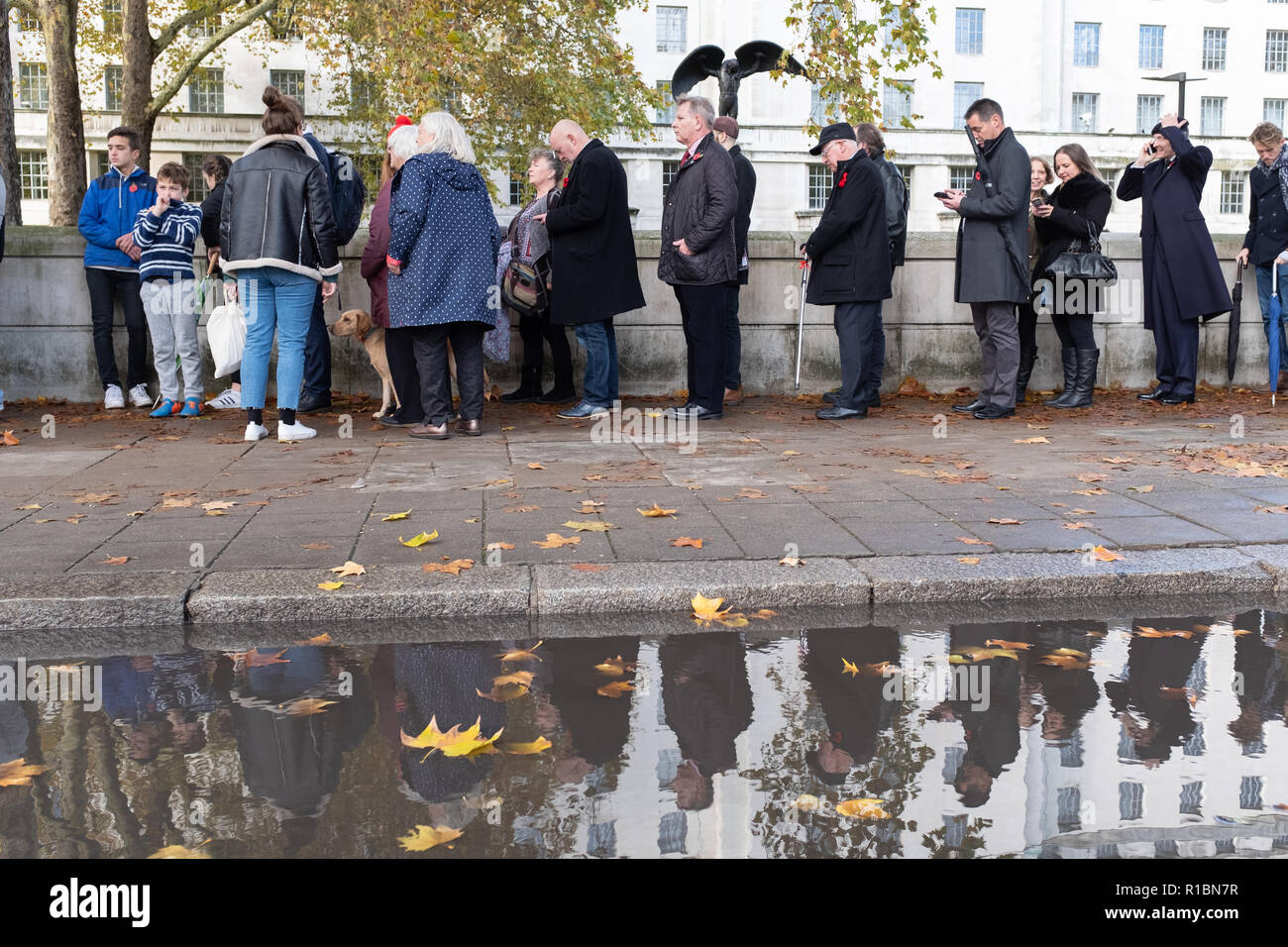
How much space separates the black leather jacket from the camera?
8.19 metres

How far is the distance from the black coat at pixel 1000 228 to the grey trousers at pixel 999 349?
0.17 m

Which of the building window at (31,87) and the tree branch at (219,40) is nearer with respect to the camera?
the tree branch at (219,40)

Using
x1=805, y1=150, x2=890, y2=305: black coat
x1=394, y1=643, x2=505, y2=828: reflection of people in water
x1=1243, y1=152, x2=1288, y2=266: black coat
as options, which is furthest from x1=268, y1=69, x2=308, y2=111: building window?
x1=394, y1=643, x2=505, y2=828: reflection of people in water

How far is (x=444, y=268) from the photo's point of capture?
27.6 ft

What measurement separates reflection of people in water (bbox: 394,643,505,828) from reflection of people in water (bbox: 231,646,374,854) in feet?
0.47

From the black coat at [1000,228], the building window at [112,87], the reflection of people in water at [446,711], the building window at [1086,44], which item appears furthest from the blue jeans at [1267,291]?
the building window at [1086,44]

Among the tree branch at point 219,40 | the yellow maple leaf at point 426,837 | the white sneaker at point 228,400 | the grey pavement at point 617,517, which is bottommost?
the yellow maple leaf at point 426,837

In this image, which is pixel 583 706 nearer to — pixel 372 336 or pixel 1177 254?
pixel 372 336

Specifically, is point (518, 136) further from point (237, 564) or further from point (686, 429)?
point (237, 564)

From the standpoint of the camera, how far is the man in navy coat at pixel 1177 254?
1059cm

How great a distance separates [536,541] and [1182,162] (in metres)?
7.61

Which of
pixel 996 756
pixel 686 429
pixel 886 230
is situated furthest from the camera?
pixel 886 230

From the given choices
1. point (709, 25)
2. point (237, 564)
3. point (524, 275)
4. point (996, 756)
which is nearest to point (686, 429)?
point (524, 275)

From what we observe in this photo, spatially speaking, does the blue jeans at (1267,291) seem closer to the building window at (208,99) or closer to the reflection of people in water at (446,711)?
the reflection of people in water at (446,711)
